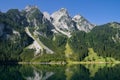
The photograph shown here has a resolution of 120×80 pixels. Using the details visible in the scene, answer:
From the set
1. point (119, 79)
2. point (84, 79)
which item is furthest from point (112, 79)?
point (84, 79)

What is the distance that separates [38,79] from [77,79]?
18.8 meters

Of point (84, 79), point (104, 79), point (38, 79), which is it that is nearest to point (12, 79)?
point (38, 79)

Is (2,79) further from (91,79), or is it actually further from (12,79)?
(91,79)

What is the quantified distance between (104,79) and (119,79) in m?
7.34

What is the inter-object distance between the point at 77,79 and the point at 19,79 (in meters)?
27.4

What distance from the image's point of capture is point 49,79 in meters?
136

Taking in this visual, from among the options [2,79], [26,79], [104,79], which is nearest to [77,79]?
[104,79]

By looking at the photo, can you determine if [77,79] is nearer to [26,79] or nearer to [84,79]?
[84,79]

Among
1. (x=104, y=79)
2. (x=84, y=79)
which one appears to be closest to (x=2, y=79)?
(x=84, y=79)

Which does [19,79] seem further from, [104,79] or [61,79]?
[104,79]

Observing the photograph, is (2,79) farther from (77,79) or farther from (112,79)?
(112,79)

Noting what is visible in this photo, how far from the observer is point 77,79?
448ft

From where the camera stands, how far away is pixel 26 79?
447 ft

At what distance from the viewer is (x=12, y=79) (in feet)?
439
